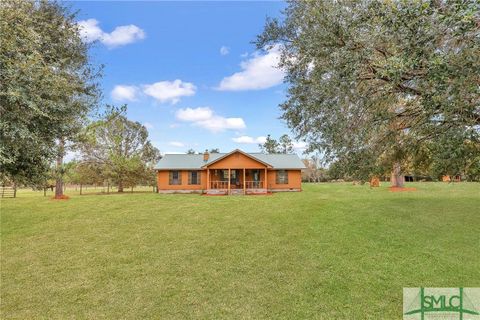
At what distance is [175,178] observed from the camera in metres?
28.9

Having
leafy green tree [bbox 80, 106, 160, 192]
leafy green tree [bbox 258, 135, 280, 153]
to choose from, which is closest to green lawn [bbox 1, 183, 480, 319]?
leafy green tree [bbox 80, 106, 160, 192]

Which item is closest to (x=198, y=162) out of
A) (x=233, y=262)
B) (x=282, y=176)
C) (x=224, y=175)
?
(x=224, y=175)

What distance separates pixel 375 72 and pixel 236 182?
2324 centimetres

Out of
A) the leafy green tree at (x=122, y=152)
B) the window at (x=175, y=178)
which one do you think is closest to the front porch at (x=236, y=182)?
the window at (x=175, y=178)

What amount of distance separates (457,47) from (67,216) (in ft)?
52.4

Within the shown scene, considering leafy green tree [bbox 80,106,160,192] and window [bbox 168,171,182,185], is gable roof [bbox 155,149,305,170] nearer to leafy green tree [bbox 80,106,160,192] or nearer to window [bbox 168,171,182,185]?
window [bbox 168,171,182,185]

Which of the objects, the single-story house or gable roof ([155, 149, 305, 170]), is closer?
the single-story house

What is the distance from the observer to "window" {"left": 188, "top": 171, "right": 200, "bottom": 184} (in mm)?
28922

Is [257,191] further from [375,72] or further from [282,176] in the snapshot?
[375,72]

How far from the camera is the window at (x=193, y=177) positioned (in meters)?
28.9

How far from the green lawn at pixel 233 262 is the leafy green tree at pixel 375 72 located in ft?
9.17

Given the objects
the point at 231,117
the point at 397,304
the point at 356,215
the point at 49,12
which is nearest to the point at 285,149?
the point at 231,117

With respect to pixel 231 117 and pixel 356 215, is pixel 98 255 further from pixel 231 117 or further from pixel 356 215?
pixel 231 117

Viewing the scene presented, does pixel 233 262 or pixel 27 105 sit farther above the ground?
pixel 27 105
